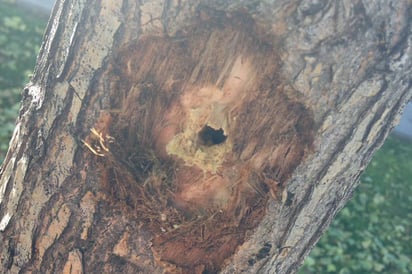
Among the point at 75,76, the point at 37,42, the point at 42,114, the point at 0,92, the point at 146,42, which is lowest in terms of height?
the point at 0,92

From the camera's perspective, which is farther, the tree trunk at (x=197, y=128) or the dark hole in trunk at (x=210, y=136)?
the dark hole in trunk at (x=210, y=136)

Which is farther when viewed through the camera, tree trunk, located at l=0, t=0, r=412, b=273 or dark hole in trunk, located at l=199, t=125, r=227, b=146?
dark hole in trunk, located at l=199, t=125, r=227, b=146

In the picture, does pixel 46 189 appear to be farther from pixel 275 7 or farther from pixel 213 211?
pixel 275 7

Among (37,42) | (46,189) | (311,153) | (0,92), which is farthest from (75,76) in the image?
(37,42)

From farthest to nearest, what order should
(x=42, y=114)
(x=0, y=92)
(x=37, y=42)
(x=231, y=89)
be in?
1. (x=37, y=42)
2. (x=0, y=92)
3. (x=42, y=114)
4. (x=231, y=89)

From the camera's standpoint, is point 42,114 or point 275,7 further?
point 42,114
